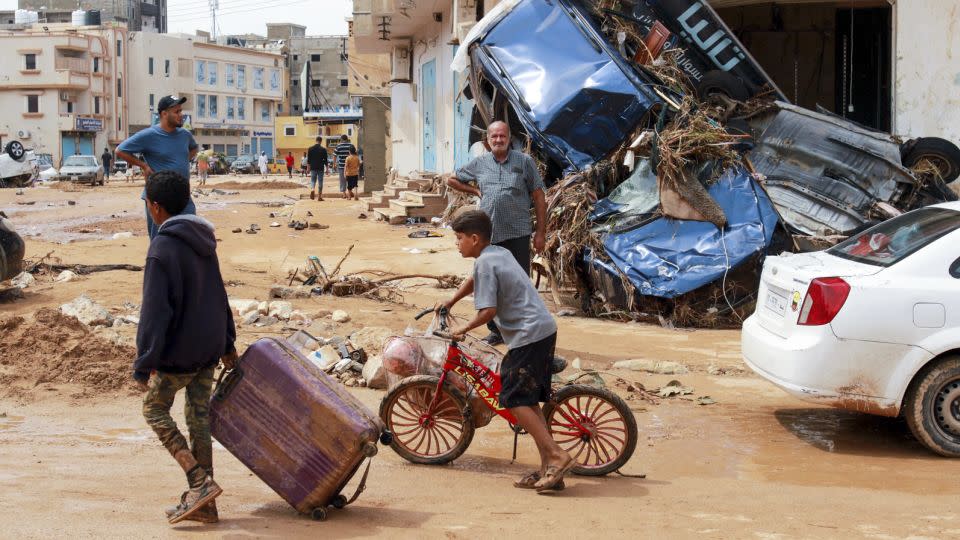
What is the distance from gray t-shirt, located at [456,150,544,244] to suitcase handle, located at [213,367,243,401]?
3.65 m

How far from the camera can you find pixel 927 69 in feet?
45.8

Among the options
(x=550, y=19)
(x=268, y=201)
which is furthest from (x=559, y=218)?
(x=268, y=201)

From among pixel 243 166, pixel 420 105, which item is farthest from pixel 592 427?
pixel 243 166

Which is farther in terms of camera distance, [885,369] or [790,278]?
[790,278]

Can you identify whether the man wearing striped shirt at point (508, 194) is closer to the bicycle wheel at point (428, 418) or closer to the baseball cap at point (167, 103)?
the bicycle wheel at point (428, 418)

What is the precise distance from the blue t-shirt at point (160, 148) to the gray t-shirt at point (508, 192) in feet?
7.88

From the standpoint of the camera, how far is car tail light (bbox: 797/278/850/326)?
637 centimetres

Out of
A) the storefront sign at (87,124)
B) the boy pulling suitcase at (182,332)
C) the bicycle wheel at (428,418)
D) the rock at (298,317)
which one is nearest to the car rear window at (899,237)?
the bicycle wheel at (428,418)

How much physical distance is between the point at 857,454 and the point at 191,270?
13.3 ft

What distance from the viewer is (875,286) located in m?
6.38

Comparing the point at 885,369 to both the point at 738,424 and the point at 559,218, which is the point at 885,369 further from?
the point at 559,218

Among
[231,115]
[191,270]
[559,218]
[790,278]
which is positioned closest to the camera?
[191,270]

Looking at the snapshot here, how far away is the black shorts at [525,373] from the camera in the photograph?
18.0 feet

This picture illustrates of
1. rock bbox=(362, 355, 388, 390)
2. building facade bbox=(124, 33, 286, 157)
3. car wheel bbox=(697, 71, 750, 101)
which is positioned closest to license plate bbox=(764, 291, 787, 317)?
rock bbox=(362, 355, 388, 390)
